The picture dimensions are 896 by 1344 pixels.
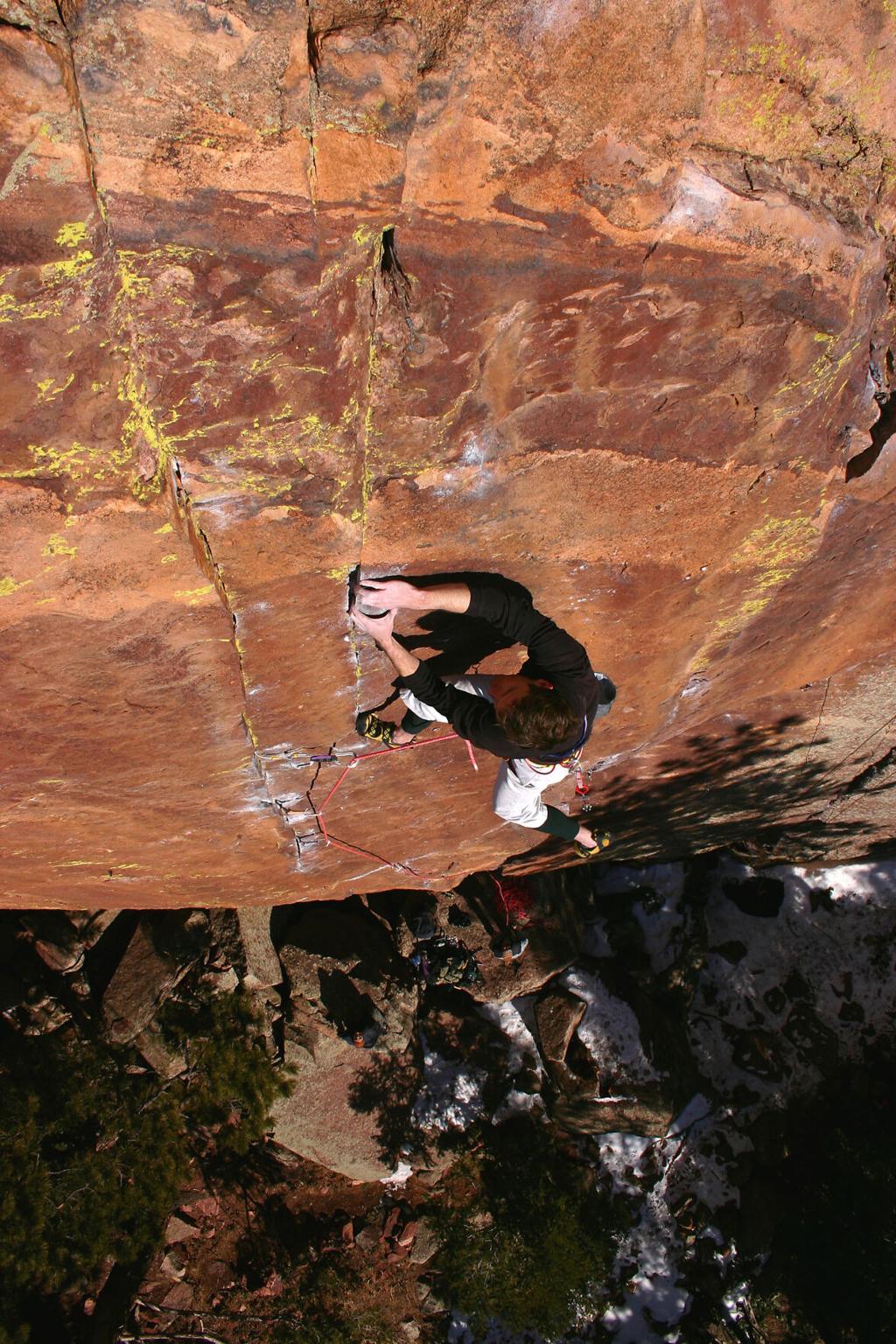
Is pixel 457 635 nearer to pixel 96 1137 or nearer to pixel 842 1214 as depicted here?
pixel 96 1137

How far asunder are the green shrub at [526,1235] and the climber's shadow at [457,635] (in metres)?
5.72

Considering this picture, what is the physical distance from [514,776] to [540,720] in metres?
0.77

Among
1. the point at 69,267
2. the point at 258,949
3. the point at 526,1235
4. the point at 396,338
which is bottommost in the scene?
the point at 526,1235

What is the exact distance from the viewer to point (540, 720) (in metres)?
2.76

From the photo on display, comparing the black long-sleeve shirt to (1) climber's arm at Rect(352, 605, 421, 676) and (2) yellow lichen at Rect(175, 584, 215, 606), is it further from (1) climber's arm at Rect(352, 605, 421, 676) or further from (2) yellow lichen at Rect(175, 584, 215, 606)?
(2) yellow lichen at Rect(175, 584, 215, 606)

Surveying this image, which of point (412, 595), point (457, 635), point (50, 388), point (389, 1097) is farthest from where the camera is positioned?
point (389, 1097)

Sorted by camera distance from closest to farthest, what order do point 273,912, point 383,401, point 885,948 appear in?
point 383,401 → point 273,912 → point 885,948

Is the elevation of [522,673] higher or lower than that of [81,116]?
lower

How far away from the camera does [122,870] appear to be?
4199 millimetres

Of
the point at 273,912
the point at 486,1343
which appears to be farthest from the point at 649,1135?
the point at 273,912

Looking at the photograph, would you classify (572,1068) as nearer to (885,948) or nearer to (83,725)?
(885,948)

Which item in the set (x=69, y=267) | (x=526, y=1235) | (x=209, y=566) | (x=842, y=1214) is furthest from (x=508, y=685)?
(x=842, y=1214)

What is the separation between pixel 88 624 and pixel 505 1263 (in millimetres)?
7187

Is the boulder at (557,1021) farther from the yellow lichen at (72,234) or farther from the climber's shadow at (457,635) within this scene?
the yellow lichen at (72,234)
